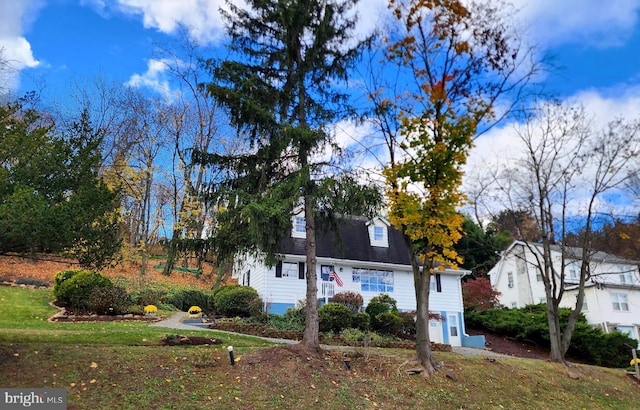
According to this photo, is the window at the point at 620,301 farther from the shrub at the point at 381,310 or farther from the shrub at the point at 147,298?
the shrub at the point at 147,298

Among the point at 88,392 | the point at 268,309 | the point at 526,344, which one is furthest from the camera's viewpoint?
the point at 526,344

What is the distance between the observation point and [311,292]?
11117 mm

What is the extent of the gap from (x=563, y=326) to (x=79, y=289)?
2321cm

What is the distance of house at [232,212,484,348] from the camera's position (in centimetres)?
2127

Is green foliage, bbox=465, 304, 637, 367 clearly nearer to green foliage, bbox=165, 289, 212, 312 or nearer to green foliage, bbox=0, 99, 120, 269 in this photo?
green foliage, bbox=165, 289, 212, 312

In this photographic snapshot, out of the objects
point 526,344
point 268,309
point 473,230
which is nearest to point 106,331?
point 268,309

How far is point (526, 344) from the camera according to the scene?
24.0 m

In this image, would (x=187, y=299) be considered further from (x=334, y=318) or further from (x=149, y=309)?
(x=334, y=318)

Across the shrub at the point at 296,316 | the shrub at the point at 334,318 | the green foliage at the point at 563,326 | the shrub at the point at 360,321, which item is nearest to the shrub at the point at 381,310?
the shrub at the point at 360,321

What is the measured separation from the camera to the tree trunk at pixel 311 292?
10.8 meters

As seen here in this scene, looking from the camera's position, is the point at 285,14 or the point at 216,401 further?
the point at 285,14

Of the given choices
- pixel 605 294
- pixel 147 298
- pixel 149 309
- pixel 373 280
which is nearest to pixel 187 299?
pixel 147 298

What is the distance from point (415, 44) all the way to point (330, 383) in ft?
30.0

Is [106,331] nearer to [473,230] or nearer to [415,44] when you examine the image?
[415,44]
